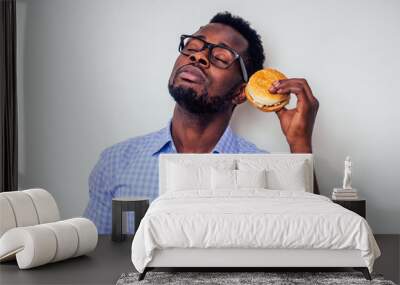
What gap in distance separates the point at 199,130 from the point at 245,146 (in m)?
0.53

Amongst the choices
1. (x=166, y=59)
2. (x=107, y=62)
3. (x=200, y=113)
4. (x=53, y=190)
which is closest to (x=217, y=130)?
(x=200, y=113)

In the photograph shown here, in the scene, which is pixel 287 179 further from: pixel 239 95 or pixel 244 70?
pixel 244 70

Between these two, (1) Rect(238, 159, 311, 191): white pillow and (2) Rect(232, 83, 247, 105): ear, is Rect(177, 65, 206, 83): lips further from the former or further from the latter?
(1) Rect(238, 159, 311, 191): white pillow

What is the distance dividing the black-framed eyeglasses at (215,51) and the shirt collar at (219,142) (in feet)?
2.05

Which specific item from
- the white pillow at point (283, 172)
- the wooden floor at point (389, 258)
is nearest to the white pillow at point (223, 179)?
the white pillow at point (283, 172)

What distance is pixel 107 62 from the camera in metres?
7.24

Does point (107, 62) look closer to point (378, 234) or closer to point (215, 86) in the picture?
point (215, 86)

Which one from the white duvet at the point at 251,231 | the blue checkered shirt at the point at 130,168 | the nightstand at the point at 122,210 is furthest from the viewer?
the blue checkered shirt at the point at 130,168

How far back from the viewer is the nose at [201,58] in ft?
23.1

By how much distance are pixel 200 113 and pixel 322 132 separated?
134cm

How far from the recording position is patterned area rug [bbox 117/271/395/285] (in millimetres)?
4812

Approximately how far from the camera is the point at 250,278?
16.1ft

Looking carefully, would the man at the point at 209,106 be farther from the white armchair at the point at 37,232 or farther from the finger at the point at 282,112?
the white armchair at the point at 37,232

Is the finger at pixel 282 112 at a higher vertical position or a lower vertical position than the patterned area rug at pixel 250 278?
higher
